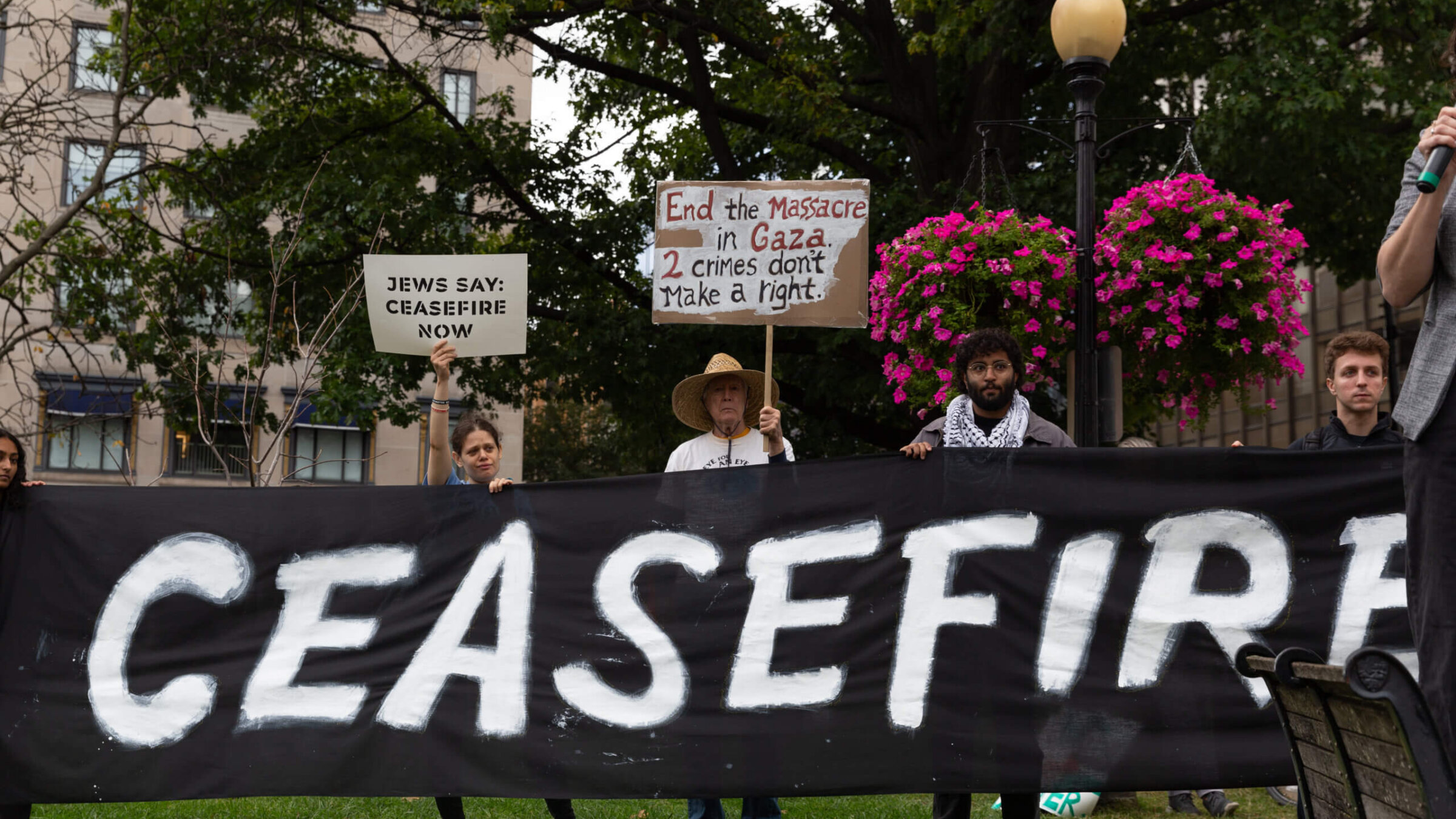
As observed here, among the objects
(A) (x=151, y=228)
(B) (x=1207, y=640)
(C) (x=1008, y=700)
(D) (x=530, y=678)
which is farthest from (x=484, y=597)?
(A) (x=151, y=228)

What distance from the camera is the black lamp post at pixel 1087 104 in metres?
6.99

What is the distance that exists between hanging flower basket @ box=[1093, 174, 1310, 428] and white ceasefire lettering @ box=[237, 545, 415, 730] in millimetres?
4860

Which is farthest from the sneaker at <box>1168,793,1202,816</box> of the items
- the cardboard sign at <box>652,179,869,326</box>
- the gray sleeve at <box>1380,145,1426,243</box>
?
the gray sleeve at <box>1380,145,1426,243</box>

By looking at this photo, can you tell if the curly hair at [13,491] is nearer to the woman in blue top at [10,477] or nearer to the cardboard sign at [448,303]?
the woman in blue top at [10,477]

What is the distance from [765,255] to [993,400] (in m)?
1.23

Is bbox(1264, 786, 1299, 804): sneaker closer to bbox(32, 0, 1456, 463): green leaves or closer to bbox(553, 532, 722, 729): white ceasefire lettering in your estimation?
bbox(553, 532, 722, 729): white ceasefire lettering

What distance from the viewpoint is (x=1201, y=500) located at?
4848 millimetres

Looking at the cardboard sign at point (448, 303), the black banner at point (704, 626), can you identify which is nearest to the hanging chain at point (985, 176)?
the cardboard sign at point (448, 303)

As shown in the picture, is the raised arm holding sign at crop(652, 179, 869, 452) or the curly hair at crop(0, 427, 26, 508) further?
the raised arm holding sign at crop(652, 179, 869, 452)

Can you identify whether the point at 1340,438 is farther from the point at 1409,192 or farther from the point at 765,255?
the point at 1409,192

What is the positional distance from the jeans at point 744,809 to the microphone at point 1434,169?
11.7 feet

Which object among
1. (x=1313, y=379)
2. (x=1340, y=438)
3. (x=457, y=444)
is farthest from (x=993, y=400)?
(x=1313, y=379)

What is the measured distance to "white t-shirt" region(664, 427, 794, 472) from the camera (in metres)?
5.77

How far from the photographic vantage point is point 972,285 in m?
7.95
